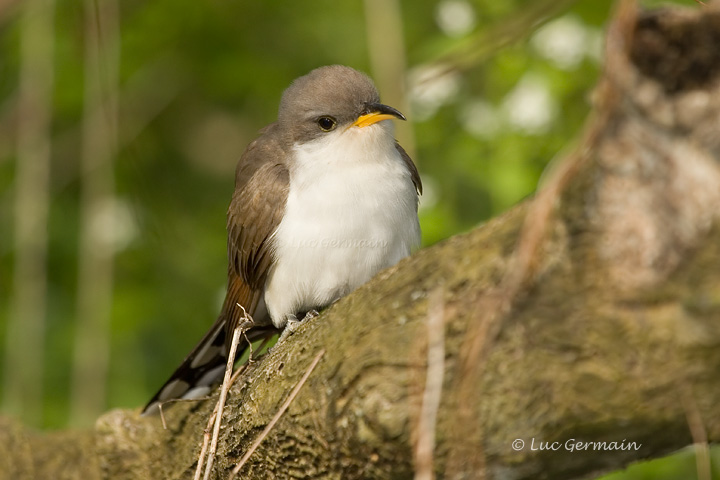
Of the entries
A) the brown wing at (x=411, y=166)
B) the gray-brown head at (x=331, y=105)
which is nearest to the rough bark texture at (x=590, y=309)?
the gray-brown head at (x=331, y=105)

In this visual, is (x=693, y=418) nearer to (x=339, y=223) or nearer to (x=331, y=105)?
(x=339, y=223)

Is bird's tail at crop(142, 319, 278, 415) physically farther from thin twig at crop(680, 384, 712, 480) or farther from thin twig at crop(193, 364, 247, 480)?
thin twig at crop(680, 384, 712, 480)

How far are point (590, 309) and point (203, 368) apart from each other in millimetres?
2746

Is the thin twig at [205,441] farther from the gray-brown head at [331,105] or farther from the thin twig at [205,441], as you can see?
the gray-brown head at [331,105]

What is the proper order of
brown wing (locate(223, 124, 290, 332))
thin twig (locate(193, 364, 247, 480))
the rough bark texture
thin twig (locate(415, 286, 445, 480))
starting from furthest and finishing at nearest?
1. brown wing (locate(223, 124, 290, 332))
2. thin twig (locate(193, 364, 247, 480))
3. thin twig (locate(415, 286, 445, 480))
4. the rough bark texture

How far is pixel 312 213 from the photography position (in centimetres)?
416

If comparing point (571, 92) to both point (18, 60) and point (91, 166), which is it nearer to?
point (91, 166)

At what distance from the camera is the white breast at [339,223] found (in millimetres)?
4156

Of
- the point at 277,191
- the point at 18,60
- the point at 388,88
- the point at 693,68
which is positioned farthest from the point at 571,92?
the point at 18,60

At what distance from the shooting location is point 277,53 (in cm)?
833

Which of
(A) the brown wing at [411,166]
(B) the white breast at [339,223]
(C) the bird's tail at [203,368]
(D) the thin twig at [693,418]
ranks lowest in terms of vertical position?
(D) the thin twig at [693,418]

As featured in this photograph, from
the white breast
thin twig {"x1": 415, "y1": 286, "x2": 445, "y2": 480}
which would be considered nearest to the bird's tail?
the white breast

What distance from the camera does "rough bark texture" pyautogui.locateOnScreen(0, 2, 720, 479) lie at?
6.95 ft

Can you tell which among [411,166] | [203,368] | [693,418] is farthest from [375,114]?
[693,418]
